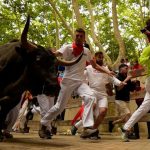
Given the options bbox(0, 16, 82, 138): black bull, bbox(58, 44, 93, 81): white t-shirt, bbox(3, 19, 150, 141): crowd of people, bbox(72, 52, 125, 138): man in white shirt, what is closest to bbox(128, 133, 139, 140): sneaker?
bbox(3, 19, 150, 141): crowd of people

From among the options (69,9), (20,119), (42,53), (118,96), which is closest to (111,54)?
(69,9)

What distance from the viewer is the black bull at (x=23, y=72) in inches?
288

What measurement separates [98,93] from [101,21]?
2602 cm

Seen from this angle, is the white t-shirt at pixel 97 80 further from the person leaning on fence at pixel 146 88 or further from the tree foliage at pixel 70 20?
the tree foliage at pixel 70 20

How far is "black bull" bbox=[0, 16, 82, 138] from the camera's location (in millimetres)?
7312

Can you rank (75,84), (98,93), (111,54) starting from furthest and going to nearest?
(111,54), (98,93), (75,84)

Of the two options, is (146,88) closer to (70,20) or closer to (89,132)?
(89,132)

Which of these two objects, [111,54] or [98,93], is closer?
[98,93]

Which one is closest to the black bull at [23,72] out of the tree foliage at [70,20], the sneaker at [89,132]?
the sneaker at [89,132]

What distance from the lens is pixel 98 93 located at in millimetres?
9664

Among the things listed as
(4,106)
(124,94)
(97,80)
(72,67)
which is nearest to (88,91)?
(72,67)

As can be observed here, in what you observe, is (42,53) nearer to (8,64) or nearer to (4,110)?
(8,64)

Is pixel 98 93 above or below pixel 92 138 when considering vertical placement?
above

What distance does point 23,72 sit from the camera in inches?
294
